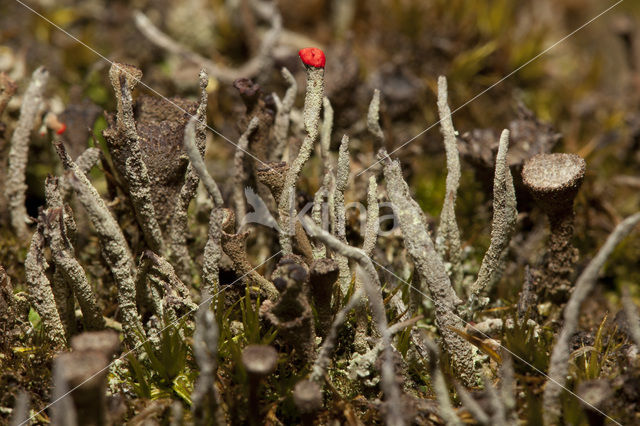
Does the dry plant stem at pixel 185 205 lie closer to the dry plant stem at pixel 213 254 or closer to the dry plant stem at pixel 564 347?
the dry plant stem at pixel 213 254

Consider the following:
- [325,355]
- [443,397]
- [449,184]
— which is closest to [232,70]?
[449,184]

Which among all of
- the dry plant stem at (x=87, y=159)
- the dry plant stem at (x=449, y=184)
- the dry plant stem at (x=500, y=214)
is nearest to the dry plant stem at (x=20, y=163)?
the dry plant stem at (x=87, y=159)

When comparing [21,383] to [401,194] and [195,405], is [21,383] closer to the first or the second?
[195,405]

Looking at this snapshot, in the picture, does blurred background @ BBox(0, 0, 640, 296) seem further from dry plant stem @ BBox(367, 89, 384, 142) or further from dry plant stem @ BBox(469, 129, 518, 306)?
dry plant stem @ BBox(469, 129, 518, 306)

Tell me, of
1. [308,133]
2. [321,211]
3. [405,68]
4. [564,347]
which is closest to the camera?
[564,347]

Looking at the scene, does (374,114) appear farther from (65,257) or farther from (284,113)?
(65,257)

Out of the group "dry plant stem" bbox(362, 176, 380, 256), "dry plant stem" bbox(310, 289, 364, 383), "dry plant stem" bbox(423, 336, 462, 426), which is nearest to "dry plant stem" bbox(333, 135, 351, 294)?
"dry plant stem" bbox(362, 176, 380, 256)
